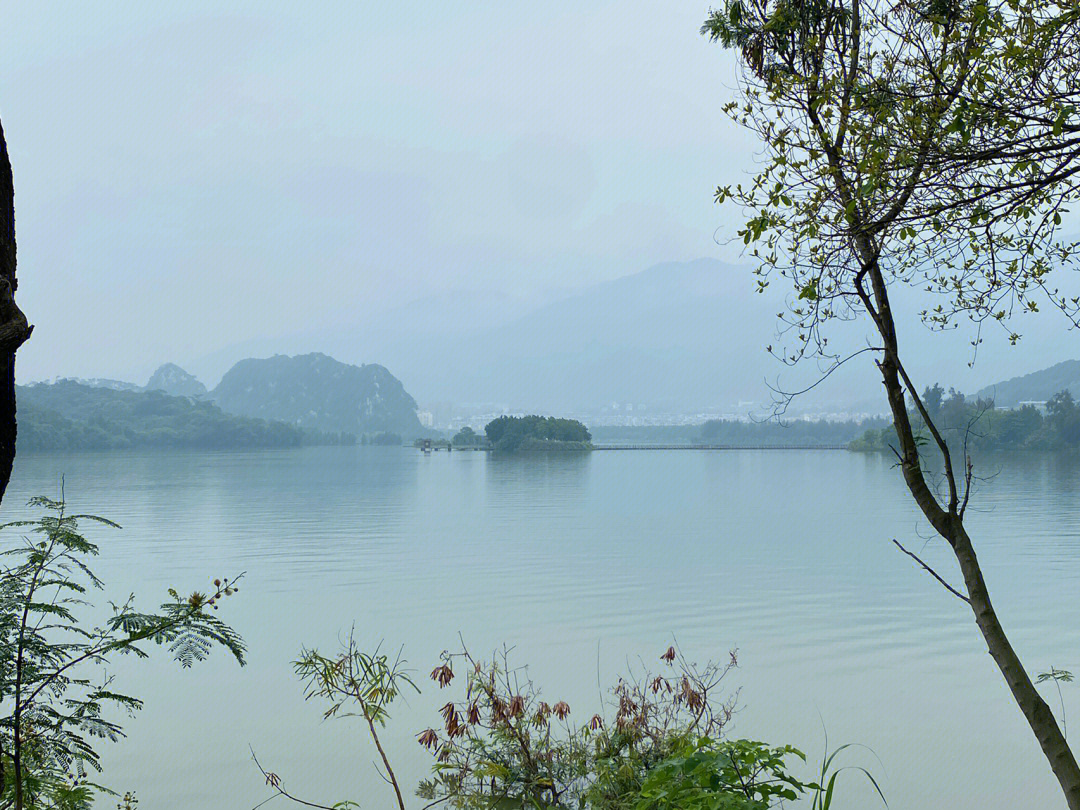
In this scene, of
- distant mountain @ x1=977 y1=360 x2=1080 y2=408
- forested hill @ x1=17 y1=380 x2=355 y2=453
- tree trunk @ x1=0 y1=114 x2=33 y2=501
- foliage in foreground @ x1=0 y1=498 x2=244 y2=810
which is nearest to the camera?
tree trunk @ x1=0 y1=114 x2=33 y2=501

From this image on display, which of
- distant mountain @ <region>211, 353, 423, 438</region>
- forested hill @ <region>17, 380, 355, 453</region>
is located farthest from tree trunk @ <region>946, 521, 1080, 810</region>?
distant mountain @ <region>211, 353, 423, 438</region>

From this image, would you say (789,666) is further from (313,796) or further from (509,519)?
(509,519)

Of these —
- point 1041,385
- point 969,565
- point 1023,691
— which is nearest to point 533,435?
point 1041,385

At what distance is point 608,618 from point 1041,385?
118126 mm

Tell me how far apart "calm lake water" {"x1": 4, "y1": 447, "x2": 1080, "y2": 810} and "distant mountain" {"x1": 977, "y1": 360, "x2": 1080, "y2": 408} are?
86768 millimetres

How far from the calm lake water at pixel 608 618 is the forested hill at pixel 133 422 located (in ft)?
237

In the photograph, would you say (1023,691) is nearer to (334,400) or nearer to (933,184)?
(933,184)

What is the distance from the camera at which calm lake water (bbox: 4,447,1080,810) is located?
779 centimetres

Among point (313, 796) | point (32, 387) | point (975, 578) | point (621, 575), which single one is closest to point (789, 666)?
point (313, 796)

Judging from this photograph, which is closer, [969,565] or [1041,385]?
[969,565]

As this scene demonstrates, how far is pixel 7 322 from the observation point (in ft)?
6.23

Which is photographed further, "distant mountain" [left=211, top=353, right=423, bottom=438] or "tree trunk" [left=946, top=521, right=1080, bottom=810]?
"distant mountain" [left=211, top=353, right=423, bottom=438]

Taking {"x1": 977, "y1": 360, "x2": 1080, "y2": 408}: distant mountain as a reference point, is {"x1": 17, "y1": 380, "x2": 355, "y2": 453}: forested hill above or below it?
below

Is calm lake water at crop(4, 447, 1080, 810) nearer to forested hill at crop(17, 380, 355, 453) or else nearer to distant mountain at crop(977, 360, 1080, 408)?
forested hill at crop(17, 380, 355, 453)
